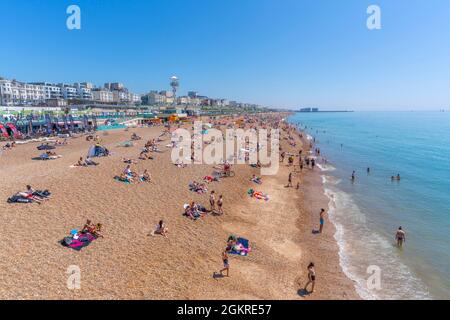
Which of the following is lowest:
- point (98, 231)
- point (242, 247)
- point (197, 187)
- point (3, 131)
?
point (242, 247)

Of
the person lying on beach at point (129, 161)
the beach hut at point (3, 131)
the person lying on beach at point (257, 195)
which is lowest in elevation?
the person lying on beach at point (257, 195)

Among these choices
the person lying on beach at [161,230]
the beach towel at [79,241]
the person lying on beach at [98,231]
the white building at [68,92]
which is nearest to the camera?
the beach towel at [79,241]

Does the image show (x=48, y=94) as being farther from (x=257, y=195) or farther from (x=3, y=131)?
(x=257, y=195)

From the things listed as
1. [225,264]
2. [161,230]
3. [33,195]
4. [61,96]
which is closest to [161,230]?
[161,230]

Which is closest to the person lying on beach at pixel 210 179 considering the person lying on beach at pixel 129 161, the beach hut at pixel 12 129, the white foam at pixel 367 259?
the person lying on beach at pixel 129 161

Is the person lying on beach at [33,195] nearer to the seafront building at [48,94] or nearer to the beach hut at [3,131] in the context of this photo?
the beach hut at [3,131]

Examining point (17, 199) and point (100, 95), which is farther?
point (100, 95)
